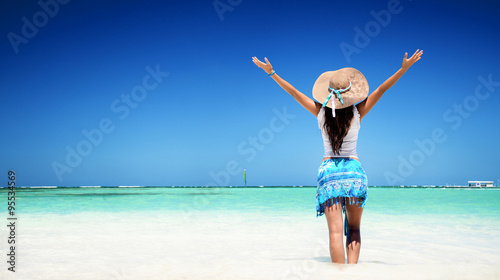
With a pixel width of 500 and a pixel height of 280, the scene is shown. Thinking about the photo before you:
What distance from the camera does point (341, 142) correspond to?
2.71 meters

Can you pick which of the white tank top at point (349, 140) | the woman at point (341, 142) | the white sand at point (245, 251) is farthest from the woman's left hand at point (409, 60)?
the white sand at point (245, 251)

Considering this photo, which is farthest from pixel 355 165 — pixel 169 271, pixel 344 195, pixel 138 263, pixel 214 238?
pixel 214 238

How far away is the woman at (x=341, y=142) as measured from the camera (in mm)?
2695

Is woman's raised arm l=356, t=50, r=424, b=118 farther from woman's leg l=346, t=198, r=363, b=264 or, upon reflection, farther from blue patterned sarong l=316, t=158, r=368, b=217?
woman's leg l=346, t=198, r=363, b=264

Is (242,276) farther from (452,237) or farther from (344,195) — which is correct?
(452,237)

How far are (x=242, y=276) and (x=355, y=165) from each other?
1.22 meters

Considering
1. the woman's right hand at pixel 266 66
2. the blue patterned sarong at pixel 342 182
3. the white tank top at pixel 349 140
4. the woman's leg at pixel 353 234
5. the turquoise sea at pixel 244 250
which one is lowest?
the turquoise sea at pixel 244 250

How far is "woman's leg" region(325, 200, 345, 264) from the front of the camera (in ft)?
8.90

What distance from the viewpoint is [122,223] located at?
7160mm

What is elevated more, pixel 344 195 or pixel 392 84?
pixel 392 84

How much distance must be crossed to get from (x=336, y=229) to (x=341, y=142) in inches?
26.5

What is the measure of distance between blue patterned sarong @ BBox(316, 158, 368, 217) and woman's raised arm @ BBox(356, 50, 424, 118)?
422 millimetres

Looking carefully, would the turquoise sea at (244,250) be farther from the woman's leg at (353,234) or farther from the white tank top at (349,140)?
the white tank top at (349,140)

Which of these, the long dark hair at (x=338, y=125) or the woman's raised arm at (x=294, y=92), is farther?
the woman's raised arm at (x=294, y=92)
